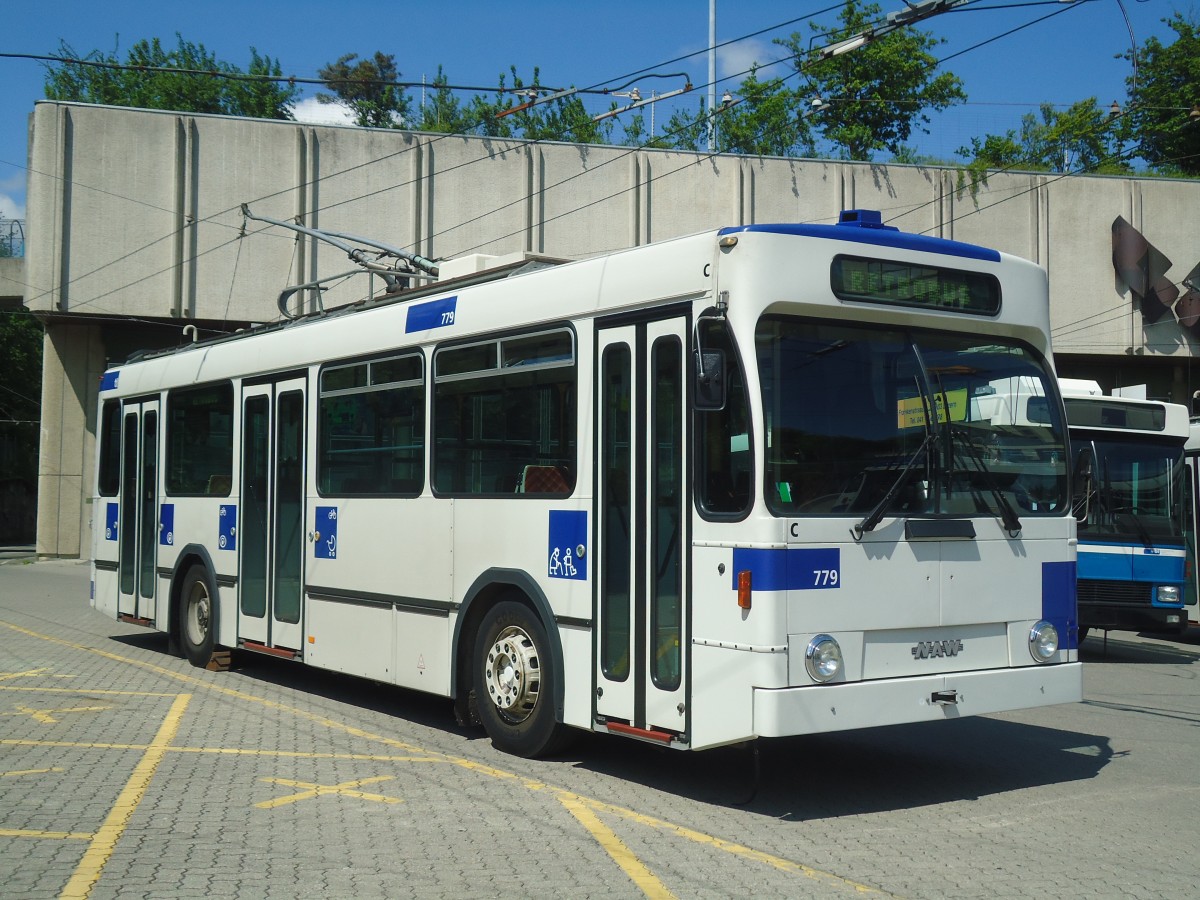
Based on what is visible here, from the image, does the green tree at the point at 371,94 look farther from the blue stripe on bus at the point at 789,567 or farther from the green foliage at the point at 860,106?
the blue stripe on bus at the point at 789,567

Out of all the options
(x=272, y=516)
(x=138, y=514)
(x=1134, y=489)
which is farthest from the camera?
(x=1134, y=489)

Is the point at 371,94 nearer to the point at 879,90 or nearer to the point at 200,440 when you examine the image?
the point at 879,90

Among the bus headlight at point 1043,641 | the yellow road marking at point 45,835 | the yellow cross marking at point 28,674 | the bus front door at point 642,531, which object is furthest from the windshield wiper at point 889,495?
the yellow cross marking at point 28,674

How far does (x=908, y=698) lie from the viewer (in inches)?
280

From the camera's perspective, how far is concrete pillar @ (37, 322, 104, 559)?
3409 centimetres

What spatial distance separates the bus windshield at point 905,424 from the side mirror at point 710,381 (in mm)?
255

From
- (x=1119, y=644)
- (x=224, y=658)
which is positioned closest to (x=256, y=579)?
(x=224, y=658)

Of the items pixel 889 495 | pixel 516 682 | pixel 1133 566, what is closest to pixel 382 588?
pixel 516 682

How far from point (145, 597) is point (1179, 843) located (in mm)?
11266

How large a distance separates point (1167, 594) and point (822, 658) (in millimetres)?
9912

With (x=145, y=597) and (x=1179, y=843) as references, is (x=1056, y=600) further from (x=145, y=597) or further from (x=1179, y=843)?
(x=145, y=597)

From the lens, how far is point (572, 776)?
8031 mm

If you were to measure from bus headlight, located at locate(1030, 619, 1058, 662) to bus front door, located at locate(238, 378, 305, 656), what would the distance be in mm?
6151

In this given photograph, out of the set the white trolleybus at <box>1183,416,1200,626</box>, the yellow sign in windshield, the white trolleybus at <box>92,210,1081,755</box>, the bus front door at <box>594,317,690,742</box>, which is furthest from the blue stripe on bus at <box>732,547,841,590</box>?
the white trolleybus at <box>1183,416,1200,626</box>
